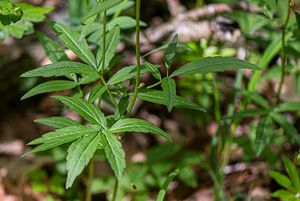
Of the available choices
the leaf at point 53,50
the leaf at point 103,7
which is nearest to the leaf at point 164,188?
the leaf at point 53,50

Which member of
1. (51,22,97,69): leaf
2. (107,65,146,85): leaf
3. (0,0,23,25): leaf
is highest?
(0,0,23,25): leaf

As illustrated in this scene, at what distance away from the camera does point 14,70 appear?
311cm

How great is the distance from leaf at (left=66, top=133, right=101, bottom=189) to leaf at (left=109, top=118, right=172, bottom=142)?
0.07 meters

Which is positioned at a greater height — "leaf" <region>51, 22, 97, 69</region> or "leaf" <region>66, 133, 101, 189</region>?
"leaf" <region>51, 22, 97, 69</region>

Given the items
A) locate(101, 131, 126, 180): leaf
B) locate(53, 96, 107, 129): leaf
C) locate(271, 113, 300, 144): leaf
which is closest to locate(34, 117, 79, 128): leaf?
locate(53, 96, 107, 129): leaf

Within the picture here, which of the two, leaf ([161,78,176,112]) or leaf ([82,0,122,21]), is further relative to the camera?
leaf ([161,78,176,112])

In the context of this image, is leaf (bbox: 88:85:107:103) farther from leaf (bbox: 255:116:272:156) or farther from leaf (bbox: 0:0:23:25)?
leaf (bbox: 255:116:272:156)

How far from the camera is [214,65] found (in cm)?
154

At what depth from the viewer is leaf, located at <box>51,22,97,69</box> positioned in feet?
5.62

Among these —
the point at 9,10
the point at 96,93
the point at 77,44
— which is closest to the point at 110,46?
the point at 77,44

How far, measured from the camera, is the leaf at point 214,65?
4.96ft

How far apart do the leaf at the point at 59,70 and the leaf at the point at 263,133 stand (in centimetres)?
80

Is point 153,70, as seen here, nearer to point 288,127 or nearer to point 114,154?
point 114,154

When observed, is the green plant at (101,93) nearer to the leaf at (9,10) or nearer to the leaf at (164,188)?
the leaf at (164,188)
